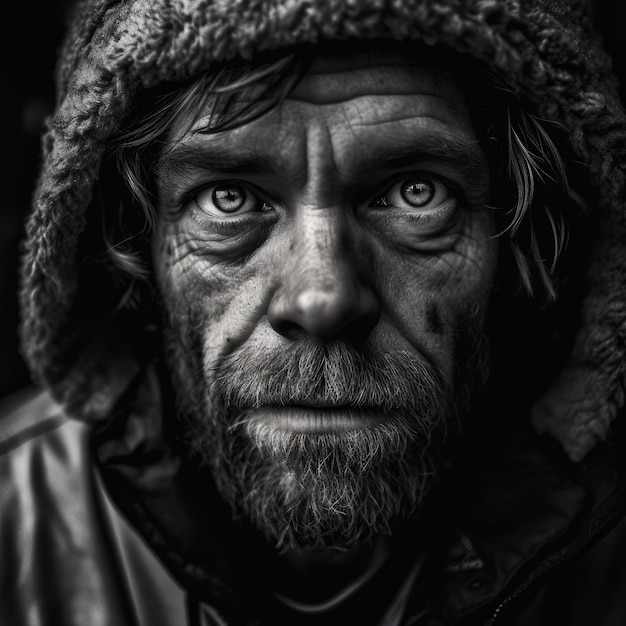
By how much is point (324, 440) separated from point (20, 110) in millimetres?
2065

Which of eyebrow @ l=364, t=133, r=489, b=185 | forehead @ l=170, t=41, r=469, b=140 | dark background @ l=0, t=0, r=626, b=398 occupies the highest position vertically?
dark background @ l=0, t=0, r=626, b=398

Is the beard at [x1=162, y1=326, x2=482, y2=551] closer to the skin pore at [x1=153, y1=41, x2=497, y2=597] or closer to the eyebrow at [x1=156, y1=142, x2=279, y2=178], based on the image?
the skin pore at [x1=153, y1=41, x2=497, y2=597]

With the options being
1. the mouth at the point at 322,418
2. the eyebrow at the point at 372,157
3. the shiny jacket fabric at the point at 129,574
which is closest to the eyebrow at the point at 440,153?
the eyebrow at the point at 372,157

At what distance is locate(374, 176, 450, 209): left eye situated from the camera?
1.44 metres

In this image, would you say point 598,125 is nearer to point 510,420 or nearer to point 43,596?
point 510,420

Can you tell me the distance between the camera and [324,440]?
54.7 inches

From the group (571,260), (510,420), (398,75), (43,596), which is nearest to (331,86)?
(398,75)

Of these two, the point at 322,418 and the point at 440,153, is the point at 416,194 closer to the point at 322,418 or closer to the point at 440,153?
the point at 440,153

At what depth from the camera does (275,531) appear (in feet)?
5.07

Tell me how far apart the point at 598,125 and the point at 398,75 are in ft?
1.33

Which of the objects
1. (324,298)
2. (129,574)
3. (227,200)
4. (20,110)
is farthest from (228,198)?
(20,110)

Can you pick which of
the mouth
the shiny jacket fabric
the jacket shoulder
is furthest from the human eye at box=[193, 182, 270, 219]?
the jacket shoulder

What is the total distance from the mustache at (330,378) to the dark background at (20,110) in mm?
1661

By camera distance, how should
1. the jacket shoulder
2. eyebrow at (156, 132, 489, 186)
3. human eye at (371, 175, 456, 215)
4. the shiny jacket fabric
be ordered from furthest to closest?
1. the jacket shoulder
2. the shiny jacket fabric
3. human eye at (371, 175, 456, 215)
4. eyebrow at (156, 132, 489, 186)
